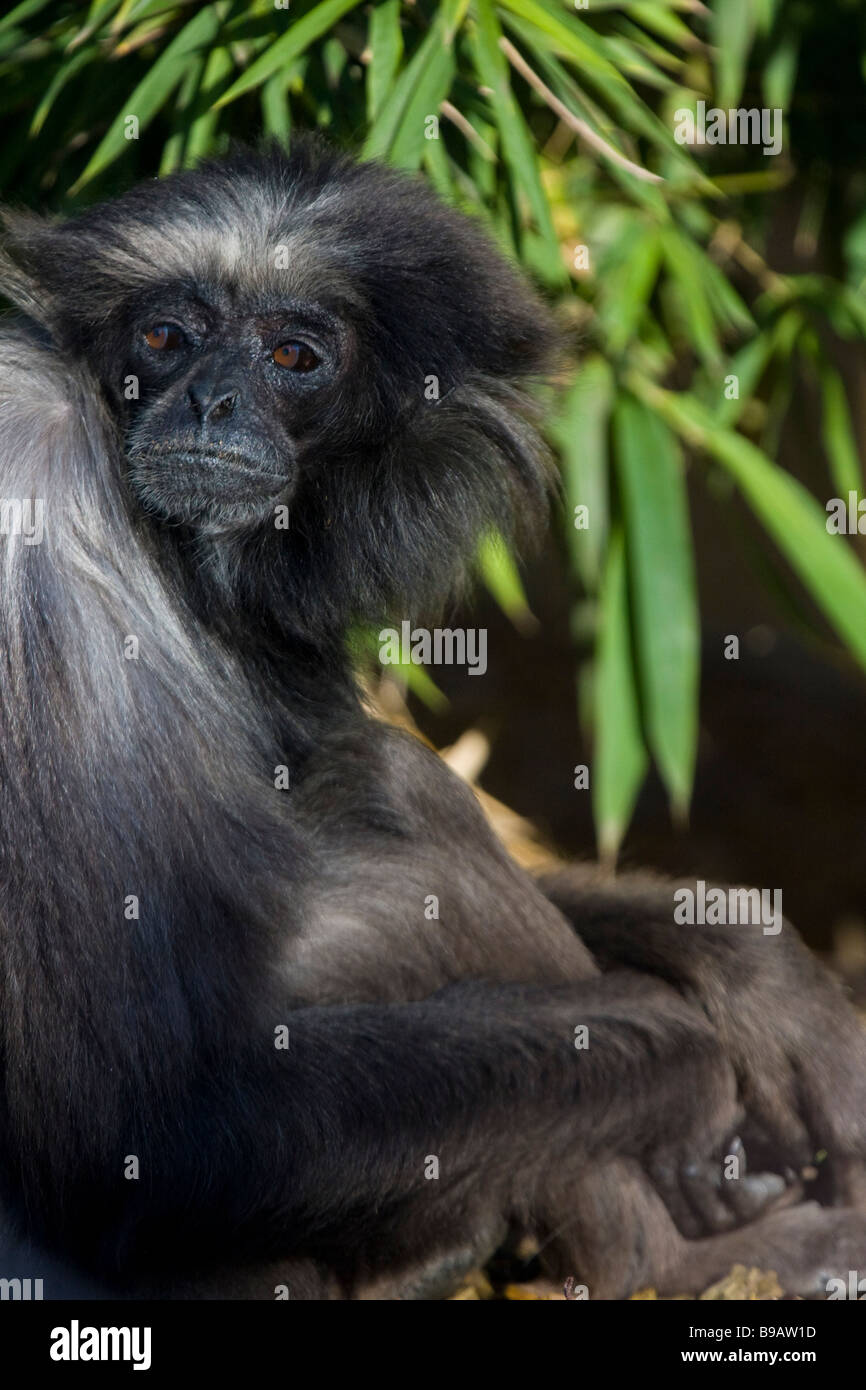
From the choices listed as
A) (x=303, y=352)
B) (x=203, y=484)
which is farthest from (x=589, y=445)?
(x=203, y=484)

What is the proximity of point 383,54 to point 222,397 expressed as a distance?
5.78ft

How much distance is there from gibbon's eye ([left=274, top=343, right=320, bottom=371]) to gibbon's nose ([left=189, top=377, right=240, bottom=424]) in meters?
0.21

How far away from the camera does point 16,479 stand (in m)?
4.02

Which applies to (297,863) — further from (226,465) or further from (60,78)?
(60,78)

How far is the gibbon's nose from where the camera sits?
14.1 ft

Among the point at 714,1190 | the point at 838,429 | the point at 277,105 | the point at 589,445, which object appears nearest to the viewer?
the point at 714,1190

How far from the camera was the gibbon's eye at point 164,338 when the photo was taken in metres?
4.39

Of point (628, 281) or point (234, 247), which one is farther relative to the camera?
point (628, 281)

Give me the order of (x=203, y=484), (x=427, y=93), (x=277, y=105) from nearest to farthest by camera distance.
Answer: (x=203, y=484) → (x=427, y=93) → (x=277, y=105)

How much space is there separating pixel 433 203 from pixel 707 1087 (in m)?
2.63

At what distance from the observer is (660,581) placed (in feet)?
21.6

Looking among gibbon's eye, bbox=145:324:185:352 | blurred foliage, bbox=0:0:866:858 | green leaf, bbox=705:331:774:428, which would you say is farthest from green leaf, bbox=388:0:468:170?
green leaf, bbox=705:331:774:428

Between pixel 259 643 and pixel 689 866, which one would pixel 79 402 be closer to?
pixel 259 643

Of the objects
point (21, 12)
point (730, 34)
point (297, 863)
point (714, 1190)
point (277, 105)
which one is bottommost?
point (714, 1190)
